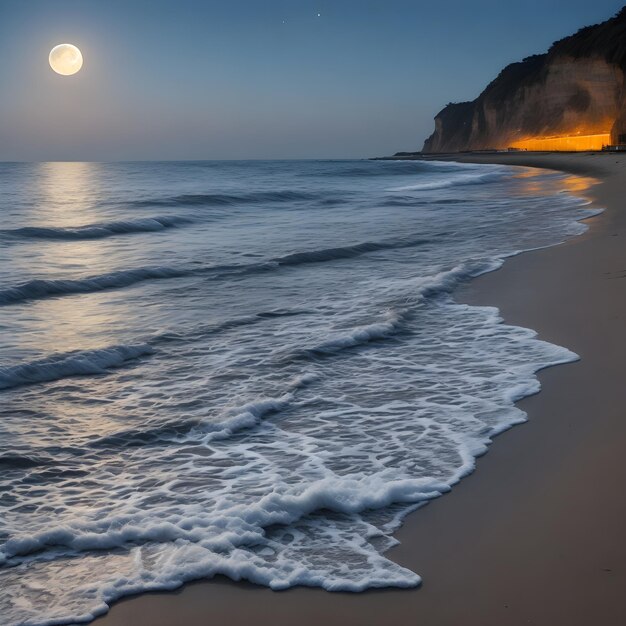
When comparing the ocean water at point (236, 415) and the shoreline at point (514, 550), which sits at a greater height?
the shoreline at point (514, 550)

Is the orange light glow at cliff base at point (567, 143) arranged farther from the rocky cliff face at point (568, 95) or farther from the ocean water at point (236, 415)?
the ocean water at point (236, 415)

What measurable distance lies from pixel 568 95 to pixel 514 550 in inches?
3368

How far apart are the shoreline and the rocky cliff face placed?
59.7m

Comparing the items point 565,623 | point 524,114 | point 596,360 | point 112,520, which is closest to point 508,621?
point 565,623

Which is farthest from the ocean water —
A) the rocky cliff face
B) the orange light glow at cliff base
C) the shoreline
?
the orange light glow at cliff base

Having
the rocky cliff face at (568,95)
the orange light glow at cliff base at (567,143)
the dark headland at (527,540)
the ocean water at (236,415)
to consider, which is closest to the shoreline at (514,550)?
the dark headland at (527,540)

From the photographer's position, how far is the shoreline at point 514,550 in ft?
9.07

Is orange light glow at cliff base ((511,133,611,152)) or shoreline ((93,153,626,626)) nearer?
shoreline ((93,153,626,626))

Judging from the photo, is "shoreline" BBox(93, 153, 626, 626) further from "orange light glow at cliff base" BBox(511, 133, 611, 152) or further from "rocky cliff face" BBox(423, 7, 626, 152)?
"orange light glow at cliff base" BBox(511, 133, 611, 152)

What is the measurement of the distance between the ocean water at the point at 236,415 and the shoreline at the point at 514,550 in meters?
0.11

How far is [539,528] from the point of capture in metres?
3.26

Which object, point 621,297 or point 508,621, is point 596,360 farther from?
point 508,621

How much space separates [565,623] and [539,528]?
0.66 m

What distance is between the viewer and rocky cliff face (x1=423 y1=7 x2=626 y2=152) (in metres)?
68.6
